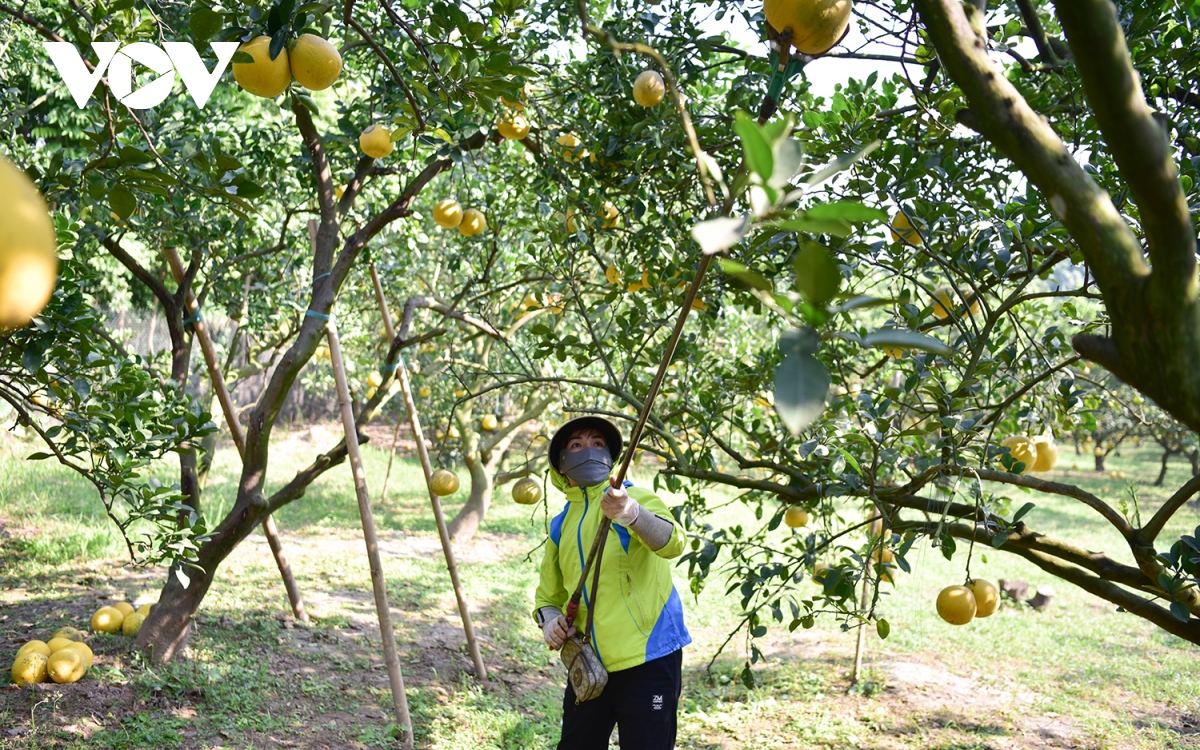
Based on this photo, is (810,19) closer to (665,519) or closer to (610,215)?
(665,519)

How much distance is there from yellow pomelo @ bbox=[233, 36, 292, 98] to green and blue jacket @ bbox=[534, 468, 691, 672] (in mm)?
1437

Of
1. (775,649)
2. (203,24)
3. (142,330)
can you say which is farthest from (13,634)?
(142,330)

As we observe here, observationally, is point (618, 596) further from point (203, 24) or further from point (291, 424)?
point (291, 424)

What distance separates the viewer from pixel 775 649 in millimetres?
5805

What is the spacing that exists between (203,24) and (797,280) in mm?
1387

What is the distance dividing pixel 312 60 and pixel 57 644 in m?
3.12

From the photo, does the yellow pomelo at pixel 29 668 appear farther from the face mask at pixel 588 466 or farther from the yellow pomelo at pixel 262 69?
the yellow pomelo at pixel 262 69

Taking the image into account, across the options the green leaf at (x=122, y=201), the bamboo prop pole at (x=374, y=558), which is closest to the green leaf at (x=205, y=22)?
the green leaf at (x=122, y=201)

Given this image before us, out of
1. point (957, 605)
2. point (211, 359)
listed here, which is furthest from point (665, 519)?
point (211, 359)

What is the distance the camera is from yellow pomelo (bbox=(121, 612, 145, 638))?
13.3ft

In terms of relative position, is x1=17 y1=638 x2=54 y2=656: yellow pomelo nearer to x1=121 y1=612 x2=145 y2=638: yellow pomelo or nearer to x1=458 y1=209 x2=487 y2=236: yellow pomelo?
x1=121 y1=612 x2=145 y2=638: yellow pomelo

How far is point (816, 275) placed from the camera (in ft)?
1.81

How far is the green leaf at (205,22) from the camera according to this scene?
1494 mm

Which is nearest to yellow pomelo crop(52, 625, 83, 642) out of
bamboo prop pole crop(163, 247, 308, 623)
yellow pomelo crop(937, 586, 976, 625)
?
bamboo prop pole crop(163, 247, 308, 623)
